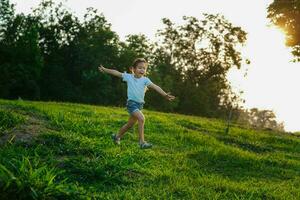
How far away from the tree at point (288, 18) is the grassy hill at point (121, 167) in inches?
447

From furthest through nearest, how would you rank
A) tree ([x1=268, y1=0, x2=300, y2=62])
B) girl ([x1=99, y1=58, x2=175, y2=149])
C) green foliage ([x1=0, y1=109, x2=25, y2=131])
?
tree ([x1=268, y1=0, x2=300, y2=62]) → girl ([x1=99, y1=58, x2=175, y2=149]) → green foliage ([x1=0, y1=109, x2=25, y2=131])

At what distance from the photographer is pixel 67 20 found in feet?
215

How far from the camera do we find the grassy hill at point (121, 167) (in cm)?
611

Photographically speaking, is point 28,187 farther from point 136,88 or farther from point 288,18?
point 288,18

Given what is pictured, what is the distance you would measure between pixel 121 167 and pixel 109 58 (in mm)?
56338

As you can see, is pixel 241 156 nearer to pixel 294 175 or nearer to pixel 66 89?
pixel 294 175

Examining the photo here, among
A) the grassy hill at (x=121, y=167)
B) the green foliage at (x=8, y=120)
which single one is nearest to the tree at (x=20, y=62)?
the grassy hill at (x=121, y=167)

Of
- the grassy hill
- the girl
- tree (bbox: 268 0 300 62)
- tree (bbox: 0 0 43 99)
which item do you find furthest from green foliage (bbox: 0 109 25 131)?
tree (bbox: 0 0 43 99)

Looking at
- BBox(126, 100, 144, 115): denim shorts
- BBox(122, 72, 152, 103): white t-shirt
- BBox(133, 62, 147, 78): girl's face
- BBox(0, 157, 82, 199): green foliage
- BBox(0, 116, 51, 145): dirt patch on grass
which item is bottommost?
BBox(0, 157, 82, 199): green foliage

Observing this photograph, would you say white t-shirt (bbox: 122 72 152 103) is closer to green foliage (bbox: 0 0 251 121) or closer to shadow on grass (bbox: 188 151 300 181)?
shadow on grass (bbox: 188 151 300 181)

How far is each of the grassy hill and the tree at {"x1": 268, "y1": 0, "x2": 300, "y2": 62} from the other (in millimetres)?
11356

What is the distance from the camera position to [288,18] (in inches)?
926

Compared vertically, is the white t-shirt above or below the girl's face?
below

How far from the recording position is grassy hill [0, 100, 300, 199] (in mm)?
6109
